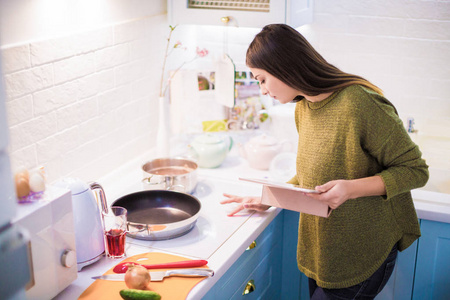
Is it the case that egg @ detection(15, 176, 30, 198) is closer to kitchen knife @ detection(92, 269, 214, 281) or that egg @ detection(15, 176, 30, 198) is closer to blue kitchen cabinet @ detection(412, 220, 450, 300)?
kitchen knife @ detection(92, 269, 214, 281)

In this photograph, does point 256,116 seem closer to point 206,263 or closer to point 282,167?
point 282,167

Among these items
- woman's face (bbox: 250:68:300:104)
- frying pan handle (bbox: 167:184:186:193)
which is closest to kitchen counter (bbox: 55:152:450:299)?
frying pan handle (bbox: 167:184:186:193)

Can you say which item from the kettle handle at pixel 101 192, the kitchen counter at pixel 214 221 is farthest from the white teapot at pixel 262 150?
the kettle handle at pixel 101 192

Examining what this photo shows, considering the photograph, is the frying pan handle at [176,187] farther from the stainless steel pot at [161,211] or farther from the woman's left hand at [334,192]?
the woman's left hand at [334,192]

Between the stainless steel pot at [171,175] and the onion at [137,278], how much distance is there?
0.58m

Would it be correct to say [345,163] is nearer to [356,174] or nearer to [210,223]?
[356,174]

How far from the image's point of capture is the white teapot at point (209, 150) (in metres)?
2.37

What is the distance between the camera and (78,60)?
6.66 ft

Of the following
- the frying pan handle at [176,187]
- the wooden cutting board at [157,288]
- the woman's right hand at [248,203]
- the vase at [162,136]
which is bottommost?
the wooden cutting board at [157,288]

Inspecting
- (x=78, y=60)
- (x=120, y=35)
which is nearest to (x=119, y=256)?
(x=78, y=60)

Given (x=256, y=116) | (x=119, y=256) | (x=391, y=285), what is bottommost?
(x=391, y=285)

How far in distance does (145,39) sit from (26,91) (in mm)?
789

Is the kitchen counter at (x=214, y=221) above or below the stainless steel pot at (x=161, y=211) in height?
below

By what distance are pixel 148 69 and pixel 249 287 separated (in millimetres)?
1138
